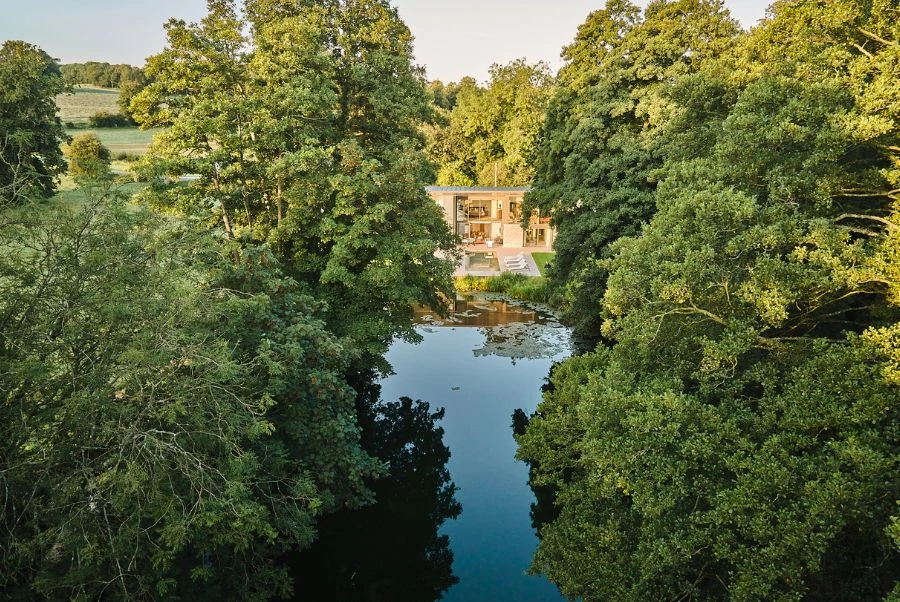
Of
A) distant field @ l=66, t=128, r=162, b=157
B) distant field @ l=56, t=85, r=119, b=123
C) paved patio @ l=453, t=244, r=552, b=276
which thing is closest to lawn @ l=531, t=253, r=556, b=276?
paved patio @ l=453, t=244, r=552, b=276

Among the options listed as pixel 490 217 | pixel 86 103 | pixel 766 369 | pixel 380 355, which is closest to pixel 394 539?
pixel 380 355

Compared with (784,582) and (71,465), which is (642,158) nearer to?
(784,582)

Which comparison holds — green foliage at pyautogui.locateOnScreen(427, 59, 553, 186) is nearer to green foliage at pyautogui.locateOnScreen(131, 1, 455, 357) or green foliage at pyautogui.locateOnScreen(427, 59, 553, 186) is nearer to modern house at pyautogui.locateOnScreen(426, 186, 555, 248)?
modern house at pyautogui.locateOnScreen(426, 186, 555, 248)

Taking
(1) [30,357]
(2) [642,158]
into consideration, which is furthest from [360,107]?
(1) [30,357]

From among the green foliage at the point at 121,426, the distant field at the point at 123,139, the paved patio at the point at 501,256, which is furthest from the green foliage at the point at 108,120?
the green foliage at the point at 121,426

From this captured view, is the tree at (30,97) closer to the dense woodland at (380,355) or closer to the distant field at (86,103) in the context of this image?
the distant field at (86,103)
